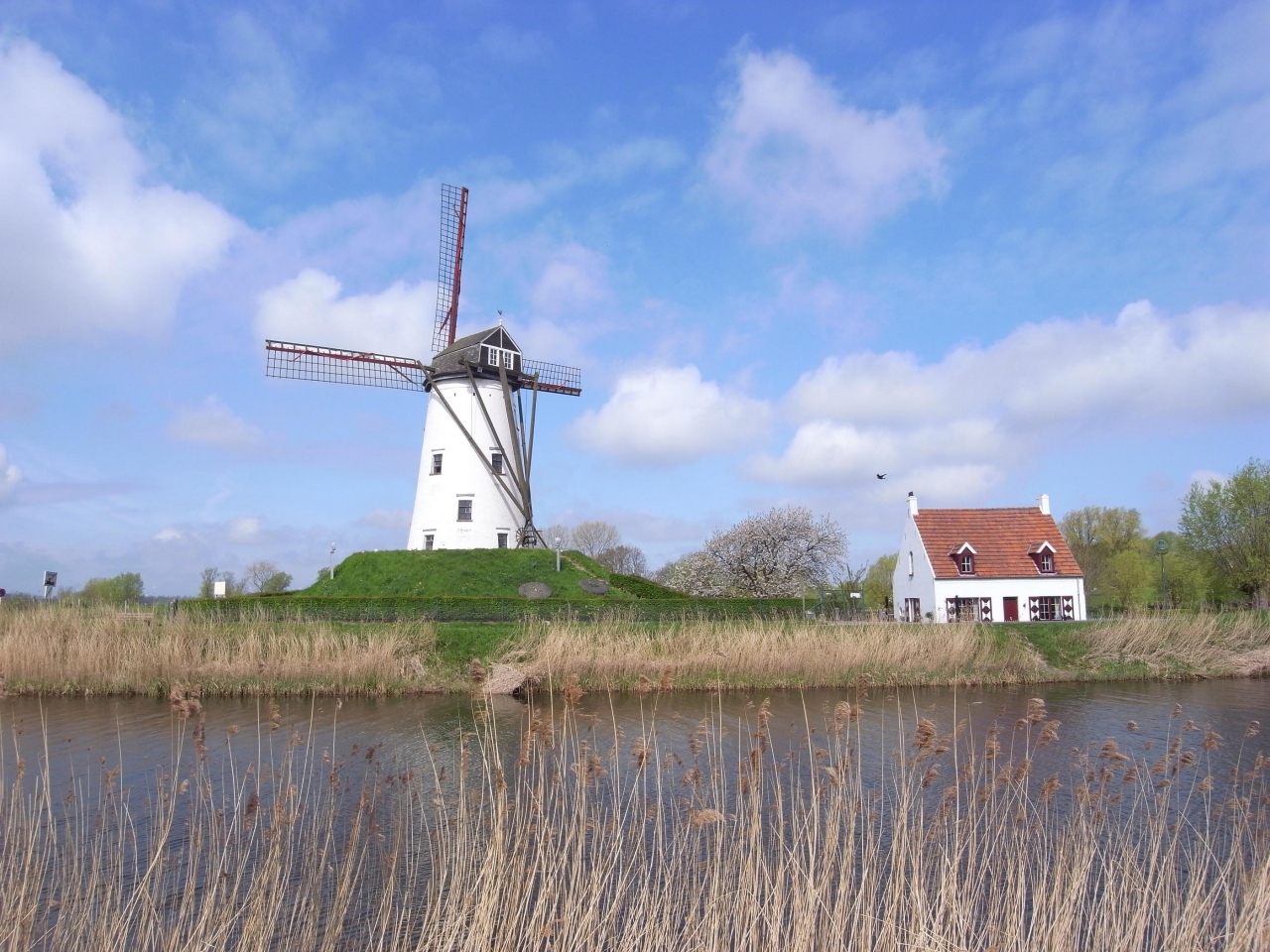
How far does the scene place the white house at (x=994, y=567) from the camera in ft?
117

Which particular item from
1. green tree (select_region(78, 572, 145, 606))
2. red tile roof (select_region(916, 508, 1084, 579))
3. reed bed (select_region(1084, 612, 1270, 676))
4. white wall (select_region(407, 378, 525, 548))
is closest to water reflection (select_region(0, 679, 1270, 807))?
reed bed (select_region(1084, 612, 1270, 676))

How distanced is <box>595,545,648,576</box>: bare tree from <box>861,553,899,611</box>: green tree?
19202mm

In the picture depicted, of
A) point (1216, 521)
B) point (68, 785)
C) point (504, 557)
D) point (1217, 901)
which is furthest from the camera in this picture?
point (1216, 521)

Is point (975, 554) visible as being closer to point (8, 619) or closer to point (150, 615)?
point (150, 615)

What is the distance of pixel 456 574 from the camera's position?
31266 millimetres

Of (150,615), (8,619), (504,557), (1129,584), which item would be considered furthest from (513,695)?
(1129,584)

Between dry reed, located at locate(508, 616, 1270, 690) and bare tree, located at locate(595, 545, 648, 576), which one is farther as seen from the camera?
bare tree, located at locate(595, 545, 648, 576)

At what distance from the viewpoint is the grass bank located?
18000 millimetres

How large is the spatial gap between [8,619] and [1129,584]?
55311 mm

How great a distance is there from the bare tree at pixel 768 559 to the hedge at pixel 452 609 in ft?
48.9

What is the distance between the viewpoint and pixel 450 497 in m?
34.4

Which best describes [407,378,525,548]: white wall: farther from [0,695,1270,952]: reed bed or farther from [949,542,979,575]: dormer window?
[0,695,1270,952]: reed bed

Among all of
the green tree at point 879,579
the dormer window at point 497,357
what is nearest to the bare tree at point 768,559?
the dormer window at point 497,357

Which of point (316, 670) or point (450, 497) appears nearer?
point (316, 670)
